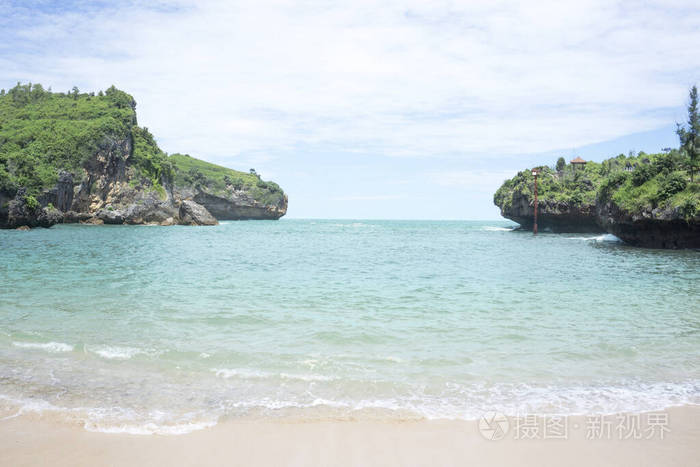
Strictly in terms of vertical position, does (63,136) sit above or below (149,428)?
above

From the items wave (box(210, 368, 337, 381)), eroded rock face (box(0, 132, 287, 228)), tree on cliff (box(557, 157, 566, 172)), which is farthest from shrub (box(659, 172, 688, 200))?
eroded rock face (box(0, 132, 287, 228))

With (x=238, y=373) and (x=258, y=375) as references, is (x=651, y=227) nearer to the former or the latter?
(x=258, y=375)

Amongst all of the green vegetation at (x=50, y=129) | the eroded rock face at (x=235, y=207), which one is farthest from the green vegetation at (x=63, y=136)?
the eroded rock face at (x=235, y=207)

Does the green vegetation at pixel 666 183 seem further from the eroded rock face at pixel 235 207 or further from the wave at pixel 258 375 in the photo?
the eroded rock face at pixel 235 207

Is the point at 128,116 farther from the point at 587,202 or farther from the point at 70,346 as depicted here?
the point at 70,346

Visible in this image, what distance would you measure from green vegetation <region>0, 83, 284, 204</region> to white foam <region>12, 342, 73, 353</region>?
46.5m

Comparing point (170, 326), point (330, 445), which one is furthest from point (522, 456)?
point (170, 326)

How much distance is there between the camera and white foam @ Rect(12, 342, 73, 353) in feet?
22.6

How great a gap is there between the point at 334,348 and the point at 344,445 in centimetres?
302

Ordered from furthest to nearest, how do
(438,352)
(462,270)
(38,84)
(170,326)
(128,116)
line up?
1. (38,84)
2. (128,116)
3. (462,270)
4. (170,326)
5. (438,352)

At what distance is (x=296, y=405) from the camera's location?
502 cm

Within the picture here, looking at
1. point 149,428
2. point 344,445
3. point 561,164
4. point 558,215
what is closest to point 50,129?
point 558,215

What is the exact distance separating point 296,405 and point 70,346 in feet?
14.5

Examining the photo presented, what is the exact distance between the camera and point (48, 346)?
279 inches
